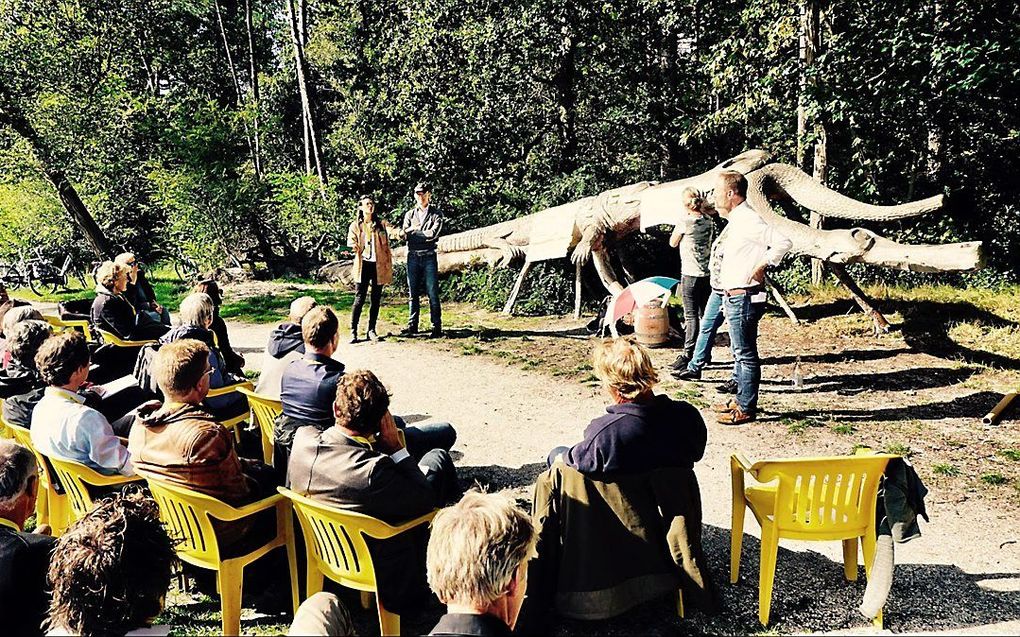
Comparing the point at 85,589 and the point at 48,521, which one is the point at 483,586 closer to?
the point at 85,589

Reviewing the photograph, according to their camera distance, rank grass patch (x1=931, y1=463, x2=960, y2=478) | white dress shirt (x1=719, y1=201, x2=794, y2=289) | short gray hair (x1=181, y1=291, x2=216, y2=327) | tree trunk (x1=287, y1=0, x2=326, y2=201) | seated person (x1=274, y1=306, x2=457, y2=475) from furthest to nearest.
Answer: tree trunk (x1=287, y1=0, x2=326, y2=201)
white dress shirt (x1=719, y1=201, x2=794, y2=289)
short gray hair (x1=181, y1=291, x2=216, y2=327)
grass patch (x1=931, y1=463, x2=960, y2=478)
seated person (x1=274, y1=306, x2=457, y2=475)

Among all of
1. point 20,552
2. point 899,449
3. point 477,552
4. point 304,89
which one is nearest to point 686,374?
point 899,449

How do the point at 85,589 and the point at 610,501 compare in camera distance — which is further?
the point at 610,501

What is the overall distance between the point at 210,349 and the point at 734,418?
12.6ft

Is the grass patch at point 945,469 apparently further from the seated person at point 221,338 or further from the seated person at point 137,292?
the seated person at point 137,292

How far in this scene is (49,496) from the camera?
12.4ft

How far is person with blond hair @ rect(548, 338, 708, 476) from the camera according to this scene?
3078mm

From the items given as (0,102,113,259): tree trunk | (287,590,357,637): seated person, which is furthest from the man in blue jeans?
(0,102,113,259): tree trunk

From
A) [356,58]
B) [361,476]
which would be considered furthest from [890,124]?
[361,476]

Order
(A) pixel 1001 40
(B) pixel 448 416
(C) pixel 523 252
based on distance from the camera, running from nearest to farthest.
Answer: (B) pixel 448 416 → (A) pixel 1001 40 → (C) pixel 523 252

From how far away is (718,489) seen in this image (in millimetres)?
4668

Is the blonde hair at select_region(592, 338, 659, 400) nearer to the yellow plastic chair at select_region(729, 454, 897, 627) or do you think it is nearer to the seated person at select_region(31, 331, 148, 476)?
the yellow plastic chair at select_region(729, 454, 897, 627)

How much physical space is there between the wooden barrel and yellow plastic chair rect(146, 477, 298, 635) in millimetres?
5635

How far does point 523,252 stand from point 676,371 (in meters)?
4.24
